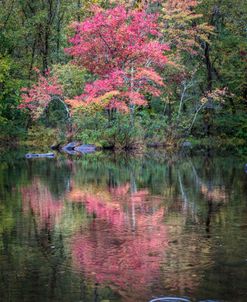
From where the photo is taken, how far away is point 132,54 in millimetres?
30969

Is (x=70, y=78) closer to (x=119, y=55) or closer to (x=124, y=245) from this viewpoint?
(x=119, y=55)

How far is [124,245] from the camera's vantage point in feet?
27.2

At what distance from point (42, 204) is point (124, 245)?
4472mm

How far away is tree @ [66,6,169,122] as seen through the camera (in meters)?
30.3

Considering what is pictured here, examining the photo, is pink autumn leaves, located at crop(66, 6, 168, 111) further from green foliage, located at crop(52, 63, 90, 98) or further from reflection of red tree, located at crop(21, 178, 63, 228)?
reflection of red tree, located at crop(21, 178, 63, 228)

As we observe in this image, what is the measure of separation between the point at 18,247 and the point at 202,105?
24.9 m

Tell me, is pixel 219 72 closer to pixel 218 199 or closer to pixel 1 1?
pixel 1 1

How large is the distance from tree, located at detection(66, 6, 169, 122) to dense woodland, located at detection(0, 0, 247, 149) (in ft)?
0.18

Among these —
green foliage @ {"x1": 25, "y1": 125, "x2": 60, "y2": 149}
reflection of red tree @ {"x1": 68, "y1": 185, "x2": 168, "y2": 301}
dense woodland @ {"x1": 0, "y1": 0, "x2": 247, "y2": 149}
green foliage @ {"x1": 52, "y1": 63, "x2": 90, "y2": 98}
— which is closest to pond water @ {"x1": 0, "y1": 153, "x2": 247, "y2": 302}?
reflection of red tree @ {"x1": 68, "y1": 185, "x2": 168, "y2": 301}

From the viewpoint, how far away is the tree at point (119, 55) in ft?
99.5

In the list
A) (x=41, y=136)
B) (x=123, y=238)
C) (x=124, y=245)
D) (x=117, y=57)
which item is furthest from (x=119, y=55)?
(x=124, y=245)

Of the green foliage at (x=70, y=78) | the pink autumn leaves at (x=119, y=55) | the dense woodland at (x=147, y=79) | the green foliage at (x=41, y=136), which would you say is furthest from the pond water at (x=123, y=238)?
the green foliage at (x=41, y=136)

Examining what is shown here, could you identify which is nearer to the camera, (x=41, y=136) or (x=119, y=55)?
(x=119, y=55)

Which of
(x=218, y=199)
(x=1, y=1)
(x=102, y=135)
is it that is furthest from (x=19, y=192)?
(x=1, y=1)
